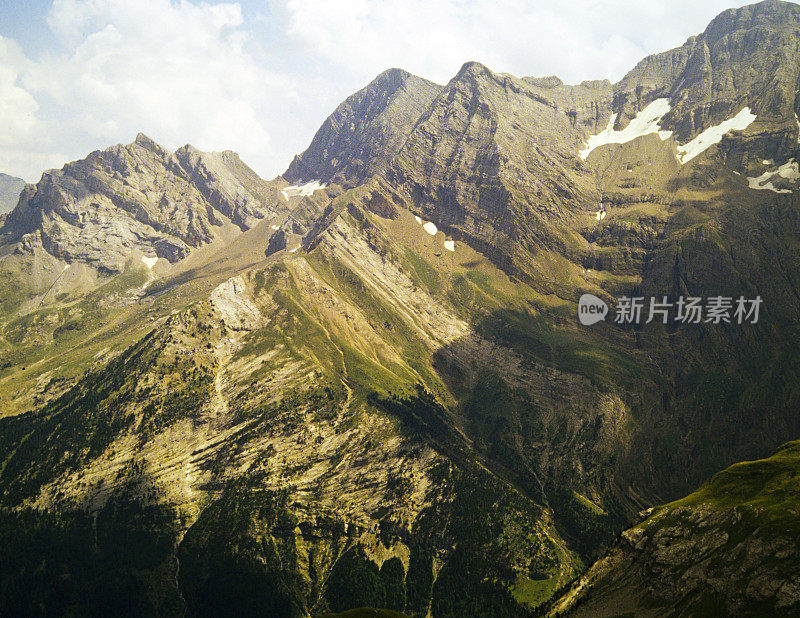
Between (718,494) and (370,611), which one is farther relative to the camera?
(718,494)

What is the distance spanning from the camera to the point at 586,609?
114 metres

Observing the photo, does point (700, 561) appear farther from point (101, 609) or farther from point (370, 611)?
point (101, 609)

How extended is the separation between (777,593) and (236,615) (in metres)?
196

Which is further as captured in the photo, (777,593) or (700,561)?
(700,561)

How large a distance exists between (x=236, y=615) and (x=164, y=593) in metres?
33.7

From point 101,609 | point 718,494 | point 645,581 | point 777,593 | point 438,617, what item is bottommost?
point 438,617

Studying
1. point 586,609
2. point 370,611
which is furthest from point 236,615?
point 586,609

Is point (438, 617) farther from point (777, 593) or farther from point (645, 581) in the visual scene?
point (777, 593)

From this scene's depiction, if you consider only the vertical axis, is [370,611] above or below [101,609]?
above

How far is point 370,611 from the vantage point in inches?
4532

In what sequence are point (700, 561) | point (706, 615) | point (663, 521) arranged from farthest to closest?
point (663, 521)
point (700, 561)
point (706, 615)

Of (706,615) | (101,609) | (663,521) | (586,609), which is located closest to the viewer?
(706,615)

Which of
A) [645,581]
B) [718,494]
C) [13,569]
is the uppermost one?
[718,494]

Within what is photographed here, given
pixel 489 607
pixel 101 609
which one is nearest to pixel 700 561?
pixel 489 607
